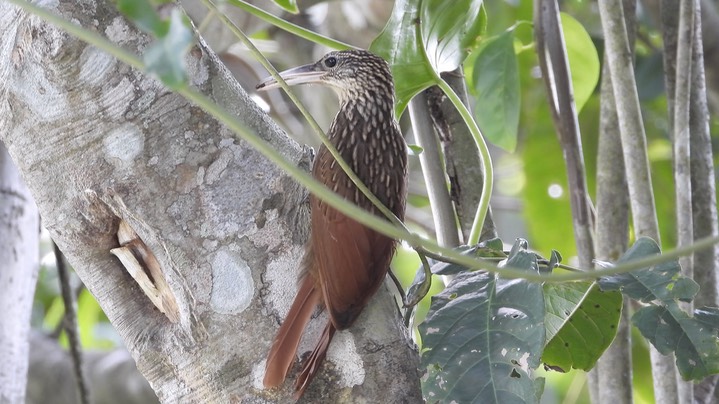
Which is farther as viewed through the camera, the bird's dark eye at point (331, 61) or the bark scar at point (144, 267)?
the bird's dark eye at point (331, 61)

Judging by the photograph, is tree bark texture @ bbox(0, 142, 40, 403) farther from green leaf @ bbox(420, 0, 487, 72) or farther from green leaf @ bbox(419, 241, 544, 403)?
green leaf @ bbox(419, 241, 544, 403)

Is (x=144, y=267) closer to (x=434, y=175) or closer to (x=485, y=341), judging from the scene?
(x=485, y=341)

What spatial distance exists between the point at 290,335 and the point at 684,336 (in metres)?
0.68

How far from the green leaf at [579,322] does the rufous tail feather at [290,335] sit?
0.50 meters

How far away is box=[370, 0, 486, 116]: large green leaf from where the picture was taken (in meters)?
2.03

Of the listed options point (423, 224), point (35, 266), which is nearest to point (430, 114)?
point (35, 266)

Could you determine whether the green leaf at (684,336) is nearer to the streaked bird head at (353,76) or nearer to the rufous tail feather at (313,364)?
the rufous tail feather at (313,364)

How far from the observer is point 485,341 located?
5.09ft

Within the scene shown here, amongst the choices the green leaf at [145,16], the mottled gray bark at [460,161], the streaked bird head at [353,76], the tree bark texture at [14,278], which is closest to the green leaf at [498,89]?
the mottled gray bark at [460,161]

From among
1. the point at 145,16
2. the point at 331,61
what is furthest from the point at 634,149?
the point at 145,16

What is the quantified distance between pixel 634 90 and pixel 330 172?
728 mm

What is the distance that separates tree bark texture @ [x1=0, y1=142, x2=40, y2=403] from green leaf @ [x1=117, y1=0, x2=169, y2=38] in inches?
66.6

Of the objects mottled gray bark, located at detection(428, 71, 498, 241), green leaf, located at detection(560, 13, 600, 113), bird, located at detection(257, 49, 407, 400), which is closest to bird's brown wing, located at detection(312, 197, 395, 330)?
bird, located at detection(257, 49, 407, 400)

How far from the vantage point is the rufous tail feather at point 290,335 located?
1481 millimetres
